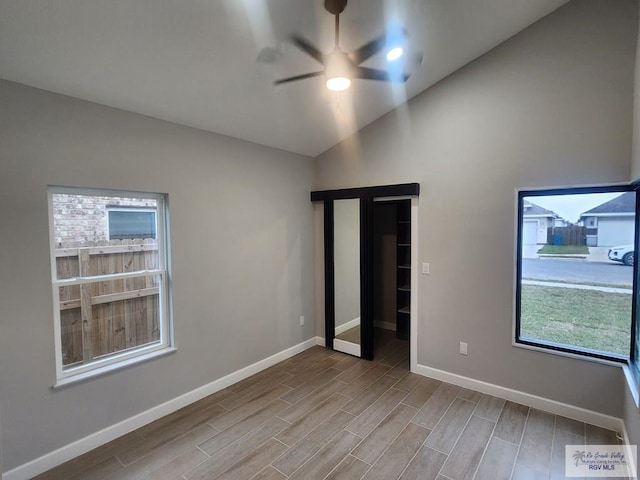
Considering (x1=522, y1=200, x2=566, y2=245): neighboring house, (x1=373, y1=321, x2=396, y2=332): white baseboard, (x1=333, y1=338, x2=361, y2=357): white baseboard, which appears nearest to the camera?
(x1=522, y1=200, x2=566, y2=245): neighboring house

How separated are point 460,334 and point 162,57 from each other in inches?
A: 142

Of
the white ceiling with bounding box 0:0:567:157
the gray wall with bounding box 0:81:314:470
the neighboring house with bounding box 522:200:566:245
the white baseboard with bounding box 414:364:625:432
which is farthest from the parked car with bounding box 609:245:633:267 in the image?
the gray wall with bounding box 0:81:314:470

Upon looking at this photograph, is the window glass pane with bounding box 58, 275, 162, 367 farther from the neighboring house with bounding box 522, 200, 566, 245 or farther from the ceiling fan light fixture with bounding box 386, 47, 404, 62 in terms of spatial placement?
the neighboring house with bounding box 522, 200, 566, 245

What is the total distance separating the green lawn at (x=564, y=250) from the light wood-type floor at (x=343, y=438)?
56.8 inches

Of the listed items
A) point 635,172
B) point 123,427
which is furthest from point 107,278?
point 635,172

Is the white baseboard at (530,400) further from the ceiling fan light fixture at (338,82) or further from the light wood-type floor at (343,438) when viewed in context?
the ceiling fan light fixture at (338,82)

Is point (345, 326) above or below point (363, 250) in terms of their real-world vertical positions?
below

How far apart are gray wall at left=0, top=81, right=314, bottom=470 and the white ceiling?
264 mm

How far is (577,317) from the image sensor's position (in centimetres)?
283

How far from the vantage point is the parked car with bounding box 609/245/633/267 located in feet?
8.38

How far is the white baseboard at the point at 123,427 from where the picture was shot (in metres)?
2.17

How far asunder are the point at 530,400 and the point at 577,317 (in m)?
0.88

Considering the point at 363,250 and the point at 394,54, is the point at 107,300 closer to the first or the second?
the point at 363,250

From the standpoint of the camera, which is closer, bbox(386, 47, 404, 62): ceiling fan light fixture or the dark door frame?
bbox(386, 47, 404, 62): ceiling fan light fixture
